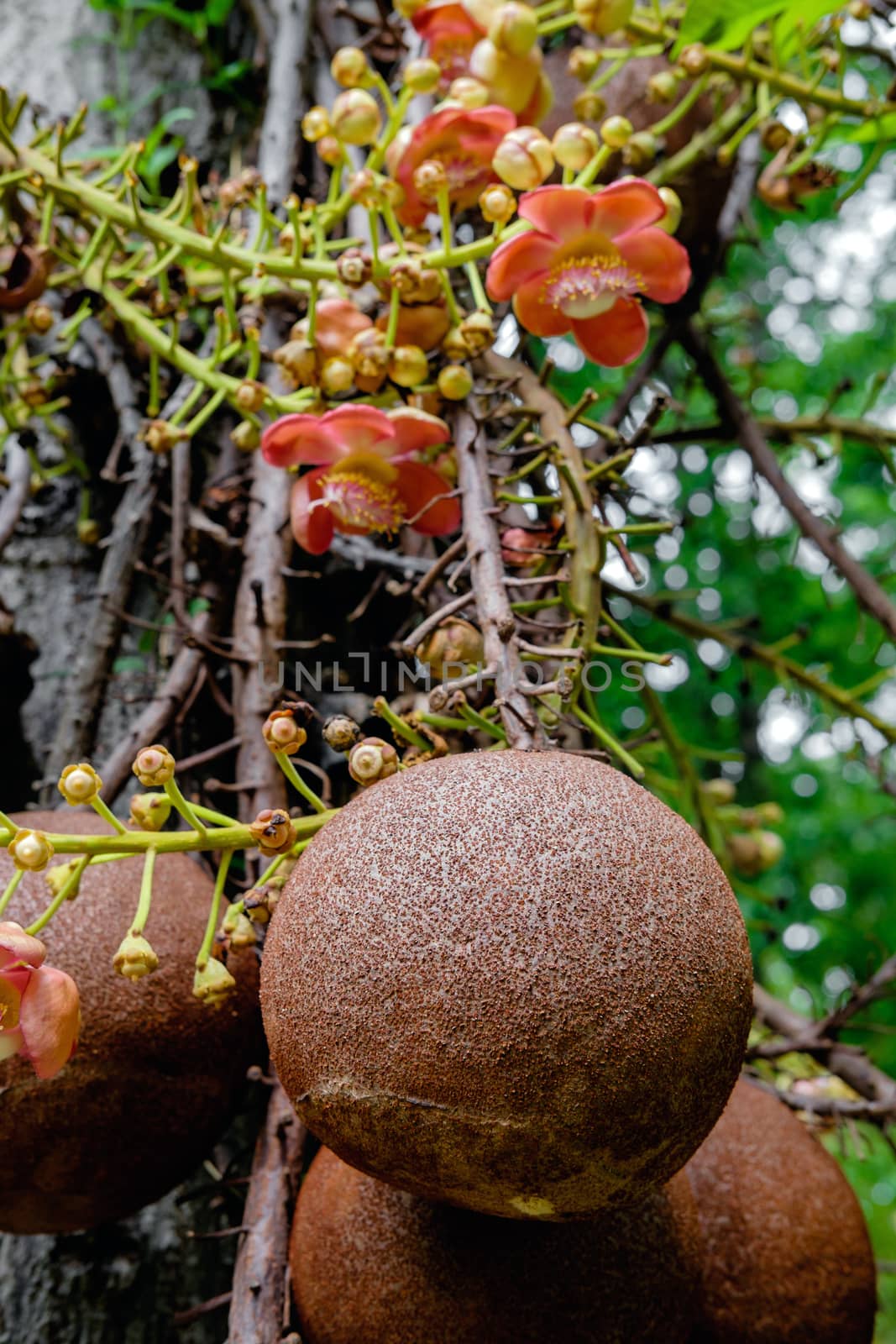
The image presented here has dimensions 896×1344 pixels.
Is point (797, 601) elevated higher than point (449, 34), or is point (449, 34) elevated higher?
point (449, 34)

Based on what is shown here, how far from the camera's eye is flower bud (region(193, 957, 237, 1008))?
0.57 metres

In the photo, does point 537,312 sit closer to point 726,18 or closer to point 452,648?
point 452,648

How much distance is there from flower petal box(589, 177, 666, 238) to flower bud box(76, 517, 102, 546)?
2.14 feet

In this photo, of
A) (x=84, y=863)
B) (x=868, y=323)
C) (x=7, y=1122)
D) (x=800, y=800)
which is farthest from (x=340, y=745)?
(x=868, y=323)

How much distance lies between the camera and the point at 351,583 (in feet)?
3.58

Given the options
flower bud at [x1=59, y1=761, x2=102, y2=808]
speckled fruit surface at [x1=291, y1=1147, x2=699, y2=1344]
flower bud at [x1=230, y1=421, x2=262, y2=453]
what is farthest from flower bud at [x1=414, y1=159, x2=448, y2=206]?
speckled fruit surface at [x1=291, y1=1147, x2=699, y2=1344]

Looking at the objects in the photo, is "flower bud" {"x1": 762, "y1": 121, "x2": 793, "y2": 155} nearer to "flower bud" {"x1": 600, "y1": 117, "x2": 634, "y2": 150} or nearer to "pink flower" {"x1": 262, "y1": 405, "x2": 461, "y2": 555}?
"flower bud" {"x1": 600, "y1": 117, "x2": 634, "y2": 150}

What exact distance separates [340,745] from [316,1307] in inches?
12.2

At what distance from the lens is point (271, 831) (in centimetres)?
57

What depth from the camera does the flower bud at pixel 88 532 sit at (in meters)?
1.17

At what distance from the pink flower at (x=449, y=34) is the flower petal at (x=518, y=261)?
1.06ft

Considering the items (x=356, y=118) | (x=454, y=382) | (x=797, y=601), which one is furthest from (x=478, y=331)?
(x=797, y=601)

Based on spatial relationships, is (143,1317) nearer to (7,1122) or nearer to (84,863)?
(7,1122)

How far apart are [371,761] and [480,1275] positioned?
28 centimetres
